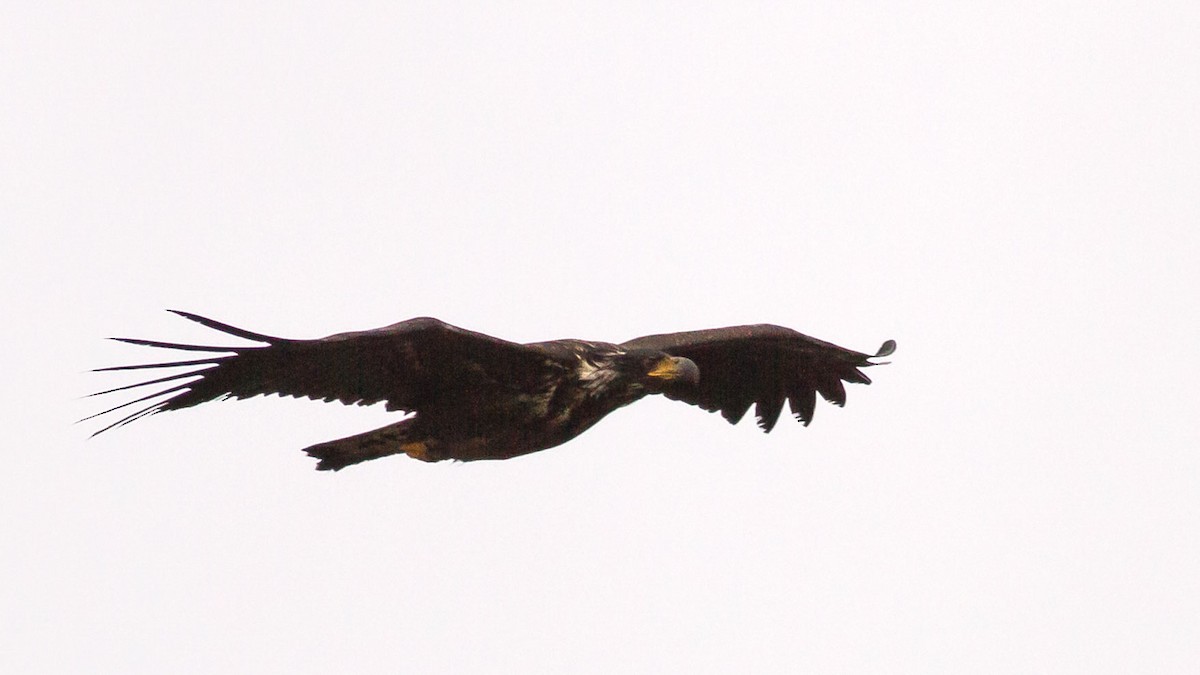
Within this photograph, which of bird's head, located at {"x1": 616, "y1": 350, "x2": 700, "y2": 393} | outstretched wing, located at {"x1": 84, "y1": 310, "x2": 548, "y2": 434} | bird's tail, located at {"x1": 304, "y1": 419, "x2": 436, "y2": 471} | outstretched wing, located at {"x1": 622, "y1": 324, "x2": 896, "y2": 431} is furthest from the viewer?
outstretched wing, located at {"x1": 622, "y1": 324, "x2": 896, "y2": 431}

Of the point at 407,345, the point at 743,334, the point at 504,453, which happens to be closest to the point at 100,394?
the point at 407,345

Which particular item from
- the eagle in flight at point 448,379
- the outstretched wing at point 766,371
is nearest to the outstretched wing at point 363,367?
the eagle in flight at point 448,379

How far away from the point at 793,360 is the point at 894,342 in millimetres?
971

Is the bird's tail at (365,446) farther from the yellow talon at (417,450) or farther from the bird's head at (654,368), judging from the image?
the bird's head at (654,368)

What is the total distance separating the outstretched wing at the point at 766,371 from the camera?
45.1 feet

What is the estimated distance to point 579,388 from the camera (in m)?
12.0

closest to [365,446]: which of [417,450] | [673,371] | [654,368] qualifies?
[417,450]

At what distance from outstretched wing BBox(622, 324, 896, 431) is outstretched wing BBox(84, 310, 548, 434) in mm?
2217

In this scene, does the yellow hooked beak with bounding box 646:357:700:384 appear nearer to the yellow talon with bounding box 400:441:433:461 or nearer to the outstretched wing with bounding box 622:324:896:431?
the outstretched wing with bounding box 622:324:896:431

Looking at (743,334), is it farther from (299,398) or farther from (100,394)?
(100,394)

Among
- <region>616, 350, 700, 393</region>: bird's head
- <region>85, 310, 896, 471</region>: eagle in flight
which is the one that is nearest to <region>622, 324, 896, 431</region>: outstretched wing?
<region>85, 310, 896, 471</region>: eagle in flight

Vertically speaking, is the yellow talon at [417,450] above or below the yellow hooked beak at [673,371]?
below

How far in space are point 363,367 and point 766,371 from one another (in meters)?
4.14

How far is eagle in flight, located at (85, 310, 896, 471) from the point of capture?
10.6 m
